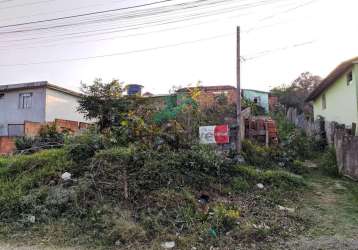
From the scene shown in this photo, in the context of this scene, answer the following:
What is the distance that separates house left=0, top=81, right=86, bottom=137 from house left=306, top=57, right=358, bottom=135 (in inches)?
516

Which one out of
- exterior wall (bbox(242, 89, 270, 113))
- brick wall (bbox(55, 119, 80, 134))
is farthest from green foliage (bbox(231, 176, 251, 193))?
exterior wall (bbox(242, 89, 270, 113))

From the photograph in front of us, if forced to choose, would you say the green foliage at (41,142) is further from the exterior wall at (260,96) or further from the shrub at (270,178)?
the exterior wall at (260,96)

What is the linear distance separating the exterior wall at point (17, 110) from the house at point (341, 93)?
48.9ft

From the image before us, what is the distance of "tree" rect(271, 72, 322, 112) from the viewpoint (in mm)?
26766

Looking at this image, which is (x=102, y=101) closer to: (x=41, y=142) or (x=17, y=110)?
(x=41, y=142)

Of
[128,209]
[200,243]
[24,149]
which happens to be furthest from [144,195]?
[24,149]

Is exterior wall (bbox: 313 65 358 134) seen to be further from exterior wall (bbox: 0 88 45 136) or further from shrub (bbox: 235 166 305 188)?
exterior wall (bbox: 0 88 45 136)

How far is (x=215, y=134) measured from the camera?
9.40 meters

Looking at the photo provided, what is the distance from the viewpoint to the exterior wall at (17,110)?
17.3 m

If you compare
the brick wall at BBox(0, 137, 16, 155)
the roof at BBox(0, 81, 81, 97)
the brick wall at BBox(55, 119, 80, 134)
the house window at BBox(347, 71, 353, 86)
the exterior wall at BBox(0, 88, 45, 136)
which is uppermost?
the roof at BBox(0, 81, 81, 97)

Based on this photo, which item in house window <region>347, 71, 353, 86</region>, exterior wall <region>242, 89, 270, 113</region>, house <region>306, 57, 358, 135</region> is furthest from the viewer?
exterior wall <region>242, 89, 270, 113</region>

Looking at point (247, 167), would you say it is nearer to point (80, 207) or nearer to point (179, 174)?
point (179, 174)

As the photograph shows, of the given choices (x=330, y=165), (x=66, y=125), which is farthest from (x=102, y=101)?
(x=330, y=165)

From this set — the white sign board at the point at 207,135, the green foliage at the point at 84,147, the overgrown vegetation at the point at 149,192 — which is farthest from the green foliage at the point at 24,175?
the white sign board at the point at 207,135
